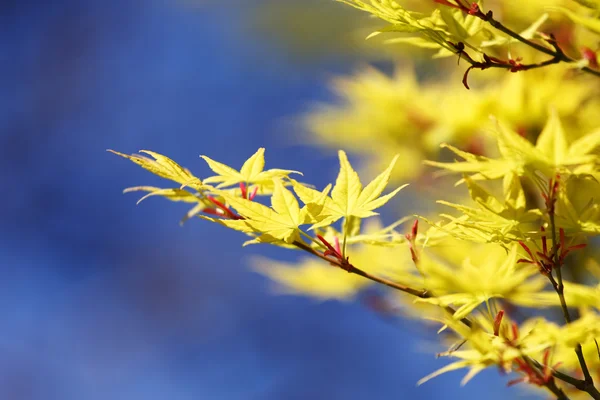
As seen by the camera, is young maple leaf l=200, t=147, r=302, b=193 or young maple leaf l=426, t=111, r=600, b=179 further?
young maple leaf l=200, t=147, r=302, b=193

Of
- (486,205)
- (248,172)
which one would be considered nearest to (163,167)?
(248,172)

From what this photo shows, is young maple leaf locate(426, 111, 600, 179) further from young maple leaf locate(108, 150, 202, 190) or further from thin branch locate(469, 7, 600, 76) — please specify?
young maple leaf locate(108, 150, 202, 190)

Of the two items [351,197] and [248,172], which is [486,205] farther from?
[248,172]

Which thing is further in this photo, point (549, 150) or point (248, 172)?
point (248, 172)

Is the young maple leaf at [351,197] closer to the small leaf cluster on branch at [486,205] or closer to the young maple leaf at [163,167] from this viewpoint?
the small leaf cluster on branch at [486,205]

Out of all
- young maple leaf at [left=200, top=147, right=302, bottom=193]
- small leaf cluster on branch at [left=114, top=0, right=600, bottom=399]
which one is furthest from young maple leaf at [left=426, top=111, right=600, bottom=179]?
young maple leaf at [left=200, top=147, right=302, bottom=193]

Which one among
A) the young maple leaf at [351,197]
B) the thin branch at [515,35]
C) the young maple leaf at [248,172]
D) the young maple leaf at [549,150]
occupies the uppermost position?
the thin branch at [515,35]

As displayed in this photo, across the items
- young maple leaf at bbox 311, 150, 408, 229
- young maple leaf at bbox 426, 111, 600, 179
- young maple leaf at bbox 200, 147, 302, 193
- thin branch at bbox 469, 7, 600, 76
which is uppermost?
thin branch at bbox 469, 7, 600, 76

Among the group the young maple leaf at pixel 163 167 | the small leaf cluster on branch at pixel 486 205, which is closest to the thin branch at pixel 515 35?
the small leaf cluster on branch at pixel 486 205

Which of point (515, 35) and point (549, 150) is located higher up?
point (515, 35)
